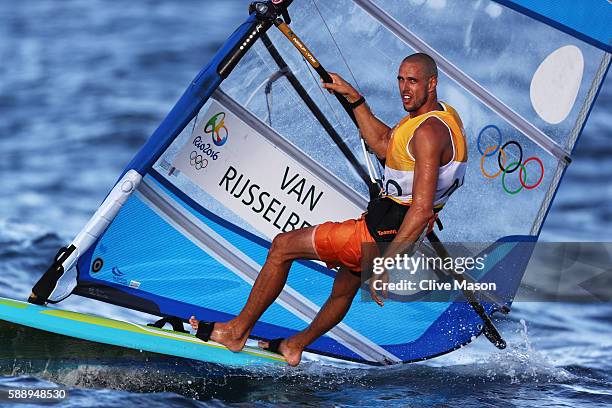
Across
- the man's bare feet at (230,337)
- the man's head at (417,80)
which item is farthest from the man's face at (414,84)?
the man's bare feet at (230,337)

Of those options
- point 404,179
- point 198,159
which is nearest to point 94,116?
point 198,159

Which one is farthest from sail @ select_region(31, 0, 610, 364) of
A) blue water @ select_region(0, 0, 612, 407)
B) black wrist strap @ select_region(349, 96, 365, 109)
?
blue water @ select_region(0, 0, 612, 407)

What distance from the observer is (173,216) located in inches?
221

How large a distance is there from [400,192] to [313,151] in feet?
2.74

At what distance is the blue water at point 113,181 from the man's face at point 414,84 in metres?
1.50

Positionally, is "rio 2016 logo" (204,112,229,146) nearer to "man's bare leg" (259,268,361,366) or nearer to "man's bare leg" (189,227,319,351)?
"man's bare leg" (189,227,319,351)

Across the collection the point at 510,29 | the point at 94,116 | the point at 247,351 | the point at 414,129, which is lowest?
the point at 247,351

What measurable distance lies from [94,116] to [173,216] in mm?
8192

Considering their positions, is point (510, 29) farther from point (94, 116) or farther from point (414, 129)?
point (94, 116)

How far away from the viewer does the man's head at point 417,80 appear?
4.77m

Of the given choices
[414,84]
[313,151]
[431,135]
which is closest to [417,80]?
[414,84]

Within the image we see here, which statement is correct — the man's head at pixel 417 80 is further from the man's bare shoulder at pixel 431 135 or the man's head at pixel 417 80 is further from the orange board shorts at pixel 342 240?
the orange board shorts at pixel 342 240

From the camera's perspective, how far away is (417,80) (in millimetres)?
4773

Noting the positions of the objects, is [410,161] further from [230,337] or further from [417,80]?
[230,337]
